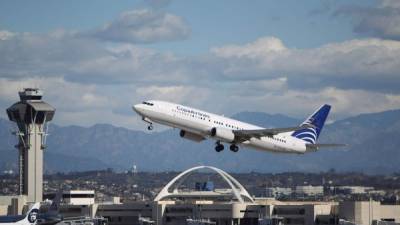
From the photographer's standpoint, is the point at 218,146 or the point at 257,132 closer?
the point at 257,132

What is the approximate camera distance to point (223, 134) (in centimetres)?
14100

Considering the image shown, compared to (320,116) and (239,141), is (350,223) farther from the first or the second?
(239,141)

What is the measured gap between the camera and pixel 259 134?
5679 inches

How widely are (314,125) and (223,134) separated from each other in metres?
34.1

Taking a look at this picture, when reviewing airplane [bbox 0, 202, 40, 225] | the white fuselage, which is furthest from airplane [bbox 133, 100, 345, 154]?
airplane [bbox 0, 202, 40, 225]

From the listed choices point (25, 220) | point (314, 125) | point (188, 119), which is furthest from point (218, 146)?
point (25, 220)

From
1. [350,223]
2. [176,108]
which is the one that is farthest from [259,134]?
Result: [350,223]

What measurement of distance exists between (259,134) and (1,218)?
57880mm

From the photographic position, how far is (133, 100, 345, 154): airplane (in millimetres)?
136750

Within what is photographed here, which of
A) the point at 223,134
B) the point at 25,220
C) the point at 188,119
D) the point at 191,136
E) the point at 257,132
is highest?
the point at 188,119

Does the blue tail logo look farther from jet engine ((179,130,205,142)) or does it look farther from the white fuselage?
jet engine ((179,130,205,142))

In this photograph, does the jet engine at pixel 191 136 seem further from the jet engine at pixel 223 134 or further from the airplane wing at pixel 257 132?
the airplane wing at pixel 257 132

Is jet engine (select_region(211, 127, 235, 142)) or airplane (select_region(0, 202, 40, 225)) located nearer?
jet engine (select_region(211, 127, 235, 142))

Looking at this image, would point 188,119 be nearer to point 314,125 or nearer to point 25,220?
point 314,125
